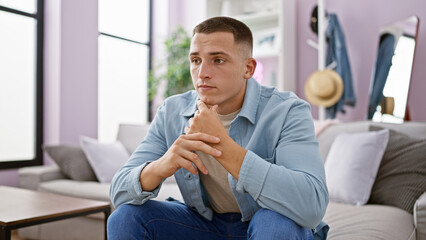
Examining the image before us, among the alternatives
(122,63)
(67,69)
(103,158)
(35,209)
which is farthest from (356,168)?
(122,63)

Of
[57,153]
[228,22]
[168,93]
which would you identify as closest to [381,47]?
[168,93]

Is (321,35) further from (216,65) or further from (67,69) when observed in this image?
(216,65)

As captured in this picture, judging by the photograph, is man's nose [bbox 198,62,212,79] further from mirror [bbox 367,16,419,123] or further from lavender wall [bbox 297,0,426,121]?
lavender wall [bbox 297,0,426,121]

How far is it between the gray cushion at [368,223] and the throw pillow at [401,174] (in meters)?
0.07

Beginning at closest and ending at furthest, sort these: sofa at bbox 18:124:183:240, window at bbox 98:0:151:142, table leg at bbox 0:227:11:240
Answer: table leg at bbox 0:227:11:240
sofa at bbox 18:124:183:240
window at bbox 98:0:151:142

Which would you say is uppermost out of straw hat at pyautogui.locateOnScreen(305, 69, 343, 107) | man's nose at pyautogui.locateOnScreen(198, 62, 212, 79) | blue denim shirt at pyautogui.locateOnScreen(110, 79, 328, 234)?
straw hat at pyautogui.locateOnScreen(305, 69, 343, 107)

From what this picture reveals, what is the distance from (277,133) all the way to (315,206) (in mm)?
270

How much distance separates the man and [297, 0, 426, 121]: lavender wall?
2.64m

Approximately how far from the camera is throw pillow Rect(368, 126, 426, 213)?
1.86 m

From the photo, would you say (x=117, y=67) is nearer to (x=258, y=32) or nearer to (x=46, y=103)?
(x=46, y=103)

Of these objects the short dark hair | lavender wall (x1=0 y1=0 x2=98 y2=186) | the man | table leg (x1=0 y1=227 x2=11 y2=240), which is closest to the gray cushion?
the man

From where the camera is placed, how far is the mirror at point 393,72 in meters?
3.20

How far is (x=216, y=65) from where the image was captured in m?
1.30

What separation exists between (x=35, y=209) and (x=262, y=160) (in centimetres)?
121
